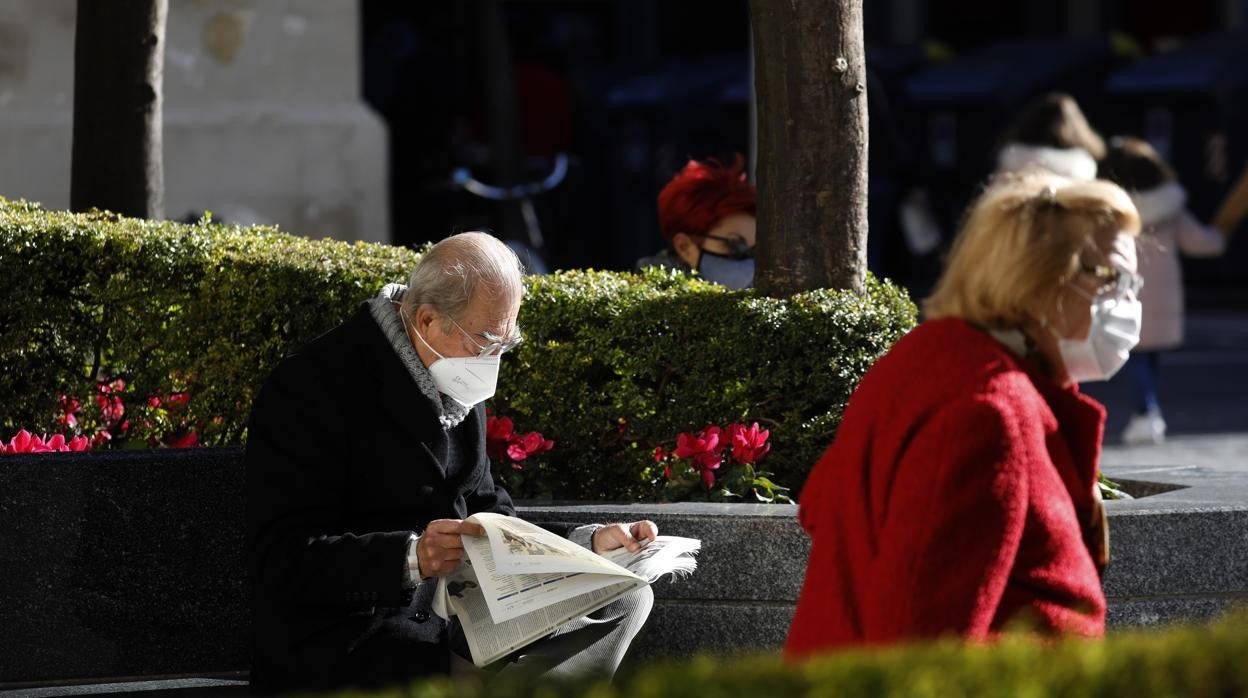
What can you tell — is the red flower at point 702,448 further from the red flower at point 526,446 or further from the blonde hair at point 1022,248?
the blonde hair at point 1022,248

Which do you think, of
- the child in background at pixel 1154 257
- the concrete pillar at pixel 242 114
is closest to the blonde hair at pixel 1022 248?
the child in background at pixel 1154 257

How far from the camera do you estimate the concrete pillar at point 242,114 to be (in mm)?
10852

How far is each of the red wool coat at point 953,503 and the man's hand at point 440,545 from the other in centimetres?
95

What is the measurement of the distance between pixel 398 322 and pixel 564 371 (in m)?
1.03

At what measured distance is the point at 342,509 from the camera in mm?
3857

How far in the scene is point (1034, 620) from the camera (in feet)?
9.09

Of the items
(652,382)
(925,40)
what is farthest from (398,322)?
(925,40)

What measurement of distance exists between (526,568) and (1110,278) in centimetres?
128

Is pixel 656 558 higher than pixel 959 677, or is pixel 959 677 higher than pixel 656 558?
pixel 959 677

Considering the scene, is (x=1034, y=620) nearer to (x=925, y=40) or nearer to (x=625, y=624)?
(x=625, y=624)

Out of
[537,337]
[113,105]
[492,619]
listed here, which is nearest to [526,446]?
[537,337]

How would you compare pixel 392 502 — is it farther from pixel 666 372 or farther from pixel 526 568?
pixel 666 372

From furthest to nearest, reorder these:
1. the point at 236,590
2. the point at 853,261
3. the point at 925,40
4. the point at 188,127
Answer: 1. the point at 925,40
2. the point at 188,127
3. the point at 853,261
4. the point at 236,590

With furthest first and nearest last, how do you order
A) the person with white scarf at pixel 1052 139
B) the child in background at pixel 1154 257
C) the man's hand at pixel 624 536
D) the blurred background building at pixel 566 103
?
the blurred background building at pixel 566 103
the child in background at pixel 1154 257
the person with white scarf at pixel 1052 139
the man's hand at pixel 624 536
